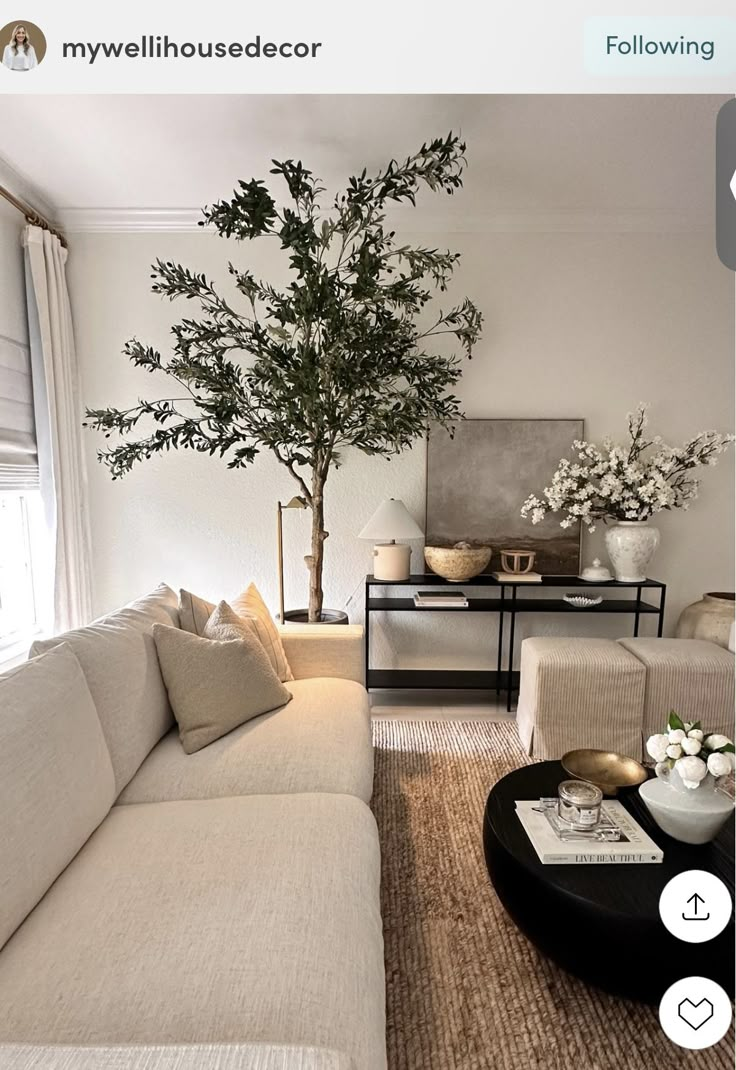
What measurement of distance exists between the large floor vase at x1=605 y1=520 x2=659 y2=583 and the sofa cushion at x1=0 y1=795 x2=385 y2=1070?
230 centimetres

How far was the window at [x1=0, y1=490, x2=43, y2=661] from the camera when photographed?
3.13 metres

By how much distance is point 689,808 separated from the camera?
1.44 meters

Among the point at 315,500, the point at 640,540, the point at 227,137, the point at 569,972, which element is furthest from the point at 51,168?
the point at 569,972

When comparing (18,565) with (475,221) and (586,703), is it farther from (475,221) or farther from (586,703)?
(475,221)

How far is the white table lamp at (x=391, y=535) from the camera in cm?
311

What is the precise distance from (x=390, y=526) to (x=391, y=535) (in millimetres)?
44

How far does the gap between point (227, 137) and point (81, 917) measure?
2.72m

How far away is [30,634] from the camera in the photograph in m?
3.23

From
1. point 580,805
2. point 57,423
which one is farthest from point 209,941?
point 57,423

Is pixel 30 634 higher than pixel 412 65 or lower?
lower

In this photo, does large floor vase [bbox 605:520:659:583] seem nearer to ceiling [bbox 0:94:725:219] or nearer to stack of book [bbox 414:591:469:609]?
stack of book [bbox 414:591:469:609]

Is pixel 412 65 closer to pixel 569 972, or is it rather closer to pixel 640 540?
pixel 569 972

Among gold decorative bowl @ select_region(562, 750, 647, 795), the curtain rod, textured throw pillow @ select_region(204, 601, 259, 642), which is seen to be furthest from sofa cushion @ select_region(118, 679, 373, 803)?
the curtain rod

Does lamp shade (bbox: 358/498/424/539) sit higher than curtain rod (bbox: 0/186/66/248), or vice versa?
curtain rod (bbox: 0/186/66/248)
